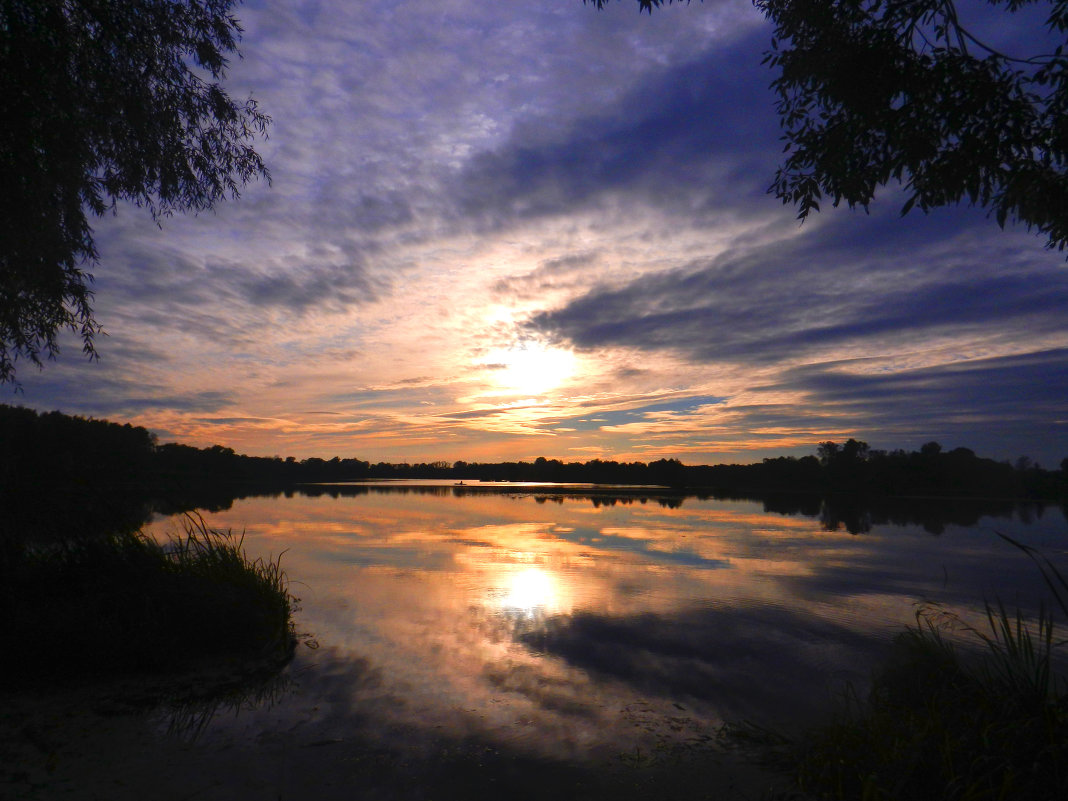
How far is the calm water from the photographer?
5.84 metres

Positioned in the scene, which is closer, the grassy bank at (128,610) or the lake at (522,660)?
the lake at (522,660)

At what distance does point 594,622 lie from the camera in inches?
368

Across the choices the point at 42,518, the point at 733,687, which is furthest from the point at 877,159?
the point at 42,518

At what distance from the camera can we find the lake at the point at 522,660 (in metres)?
4.70

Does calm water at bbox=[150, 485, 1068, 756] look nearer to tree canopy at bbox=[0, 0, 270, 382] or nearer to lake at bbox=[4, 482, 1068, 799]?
lake at bbox=[4, 482, 1068, 799]

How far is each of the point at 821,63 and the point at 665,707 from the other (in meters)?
6.83

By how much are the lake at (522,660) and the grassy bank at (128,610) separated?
23.4 inches

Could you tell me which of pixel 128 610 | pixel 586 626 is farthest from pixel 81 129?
pixel 586 626

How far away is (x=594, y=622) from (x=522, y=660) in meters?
2.19

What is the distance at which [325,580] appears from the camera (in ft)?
40.2

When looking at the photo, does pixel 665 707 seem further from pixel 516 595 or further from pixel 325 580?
pixel 325 580

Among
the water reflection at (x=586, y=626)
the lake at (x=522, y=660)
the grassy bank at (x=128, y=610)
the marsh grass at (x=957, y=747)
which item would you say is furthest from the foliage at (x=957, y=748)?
the grassy bank at (x=128, y=610)

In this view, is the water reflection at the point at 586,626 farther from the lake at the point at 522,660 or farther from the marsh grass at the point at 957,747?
the marsh grass at the point at 957,747

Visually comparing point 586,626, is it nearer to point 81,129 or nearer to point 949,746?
point 949,746
